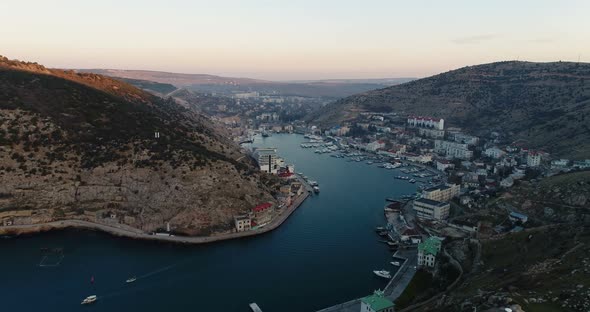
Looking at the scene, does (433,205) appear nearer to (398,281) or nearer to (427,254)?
(427,254)

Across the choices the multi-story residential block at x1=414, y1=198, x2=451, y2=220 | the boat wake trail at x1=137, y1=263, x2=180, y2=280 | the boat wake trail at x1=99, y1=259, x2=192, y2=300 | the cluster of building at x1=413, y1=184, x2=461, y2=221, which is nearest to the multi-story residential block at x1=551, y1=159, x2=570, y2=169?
the cluster of building at x1=413, y1=184, x2=461, y2=221

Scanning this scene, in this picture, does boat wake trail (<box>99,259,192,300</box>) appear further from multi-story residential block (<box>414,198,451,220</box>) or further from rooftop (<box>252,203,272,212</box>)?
multi-story residential block (<box>414,198,451,220</box>)

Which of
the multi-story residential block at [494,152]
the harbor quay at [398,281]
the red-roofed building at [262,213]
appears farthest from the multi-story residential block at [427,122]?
the harbor quay at [398,281]

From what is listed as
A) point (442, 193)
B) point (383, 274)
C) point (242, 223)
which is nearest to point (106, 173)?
point (242, 223)

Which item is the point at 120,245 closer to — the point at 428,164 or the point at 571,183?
the point at 571,183

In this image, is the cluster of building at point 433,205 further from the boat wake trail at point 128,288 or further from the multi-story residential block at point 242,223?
the boat wake trail at point 128,288

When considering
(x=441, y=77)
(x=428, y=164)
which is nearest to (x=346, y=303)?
(x=428, y=164)

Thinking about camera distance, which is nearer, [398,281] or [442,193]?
[398,281]
